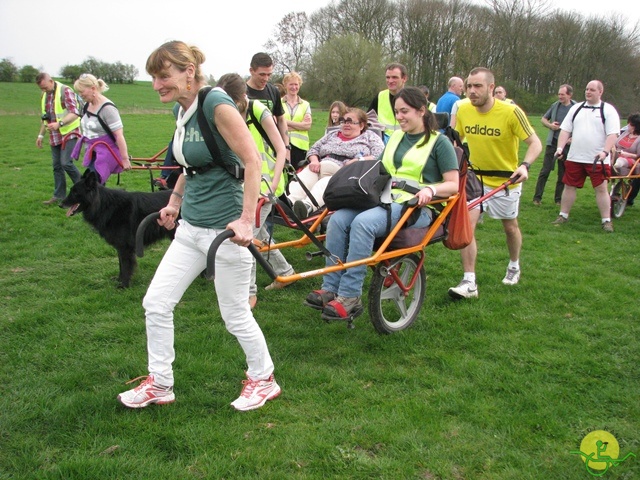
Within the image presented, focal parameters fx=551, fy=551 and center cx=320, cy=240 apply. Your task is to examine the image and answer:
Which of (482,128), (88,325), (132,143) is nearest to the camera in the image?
(88,325)

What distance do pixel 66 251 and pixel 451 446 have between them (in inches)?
211

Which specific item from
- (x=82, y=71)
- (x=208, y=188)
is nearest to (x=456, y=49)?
(x=82, y=71)

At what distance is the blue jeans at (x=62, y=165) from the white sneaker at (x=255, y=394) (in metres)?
6.38

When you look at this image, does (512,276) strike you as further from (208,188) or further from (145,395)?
(145,395)

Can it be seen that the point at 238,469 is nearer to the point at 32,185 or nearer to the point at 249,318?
the point at 249,318

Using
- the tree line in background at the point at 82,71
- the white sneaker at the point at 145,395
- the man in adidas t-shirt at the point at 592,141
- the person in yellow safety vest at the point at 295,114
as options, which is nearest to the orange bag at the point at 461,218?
the white sneaker at the point at 145,395

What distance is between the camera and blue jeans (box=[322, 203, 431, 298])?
4.00 m

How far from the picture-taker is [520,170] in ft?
15.9

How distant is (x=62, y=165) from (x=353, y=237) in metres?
6.44

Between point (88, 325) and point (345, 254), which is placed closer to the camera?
point (345, 254)

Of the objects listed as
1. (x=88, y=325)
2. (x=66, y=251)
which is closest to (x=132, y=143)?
(x=66, y=251)

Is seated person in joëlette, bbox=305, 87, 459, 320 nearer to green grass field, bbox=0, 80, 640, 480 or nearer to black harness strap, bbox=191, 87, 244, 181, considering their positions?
green grass field, bbox=0, 80, 640, 480

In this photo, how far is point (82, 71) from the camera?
48.5 metres

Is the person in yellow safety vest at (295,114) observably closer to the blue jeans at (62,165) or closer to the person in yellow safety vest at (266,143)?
the person in yellow safety vest at (266,143)
